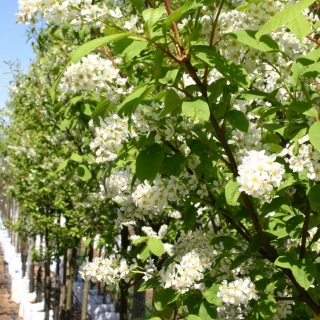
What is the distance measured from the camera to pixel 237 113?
6.24ft

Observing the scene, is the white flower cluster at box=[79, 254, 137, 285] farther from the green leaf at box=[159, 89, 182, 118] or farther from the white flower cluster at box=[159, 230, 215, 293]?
the green leaf at box=[159, 89, 182, 118]

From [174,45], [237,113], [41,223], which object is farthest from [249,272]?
[41,223]

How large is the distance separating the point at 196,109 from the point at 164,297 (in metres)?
1.00

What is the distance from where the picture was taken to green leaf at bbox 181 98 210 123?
1588 millimetres

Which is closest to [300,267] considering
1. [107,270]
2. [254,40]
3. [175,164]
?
[175,164]

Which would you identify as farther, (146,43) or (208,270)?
(208,270)

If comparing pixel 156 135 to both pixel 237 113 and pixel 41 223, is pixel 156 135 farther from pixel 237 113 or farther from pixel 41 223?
pixel 41 223

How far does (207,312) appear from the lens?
204 cm

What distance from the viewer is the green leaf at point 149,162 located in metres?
1.82

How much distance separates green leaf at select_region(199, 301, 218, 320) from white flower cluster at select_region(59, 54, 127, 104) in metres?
0.94

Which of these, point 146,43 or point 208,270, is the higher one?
point 146,43

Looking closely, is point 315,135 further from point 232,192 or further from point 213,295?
point 213,295

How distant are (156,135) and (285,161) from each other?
52 cm

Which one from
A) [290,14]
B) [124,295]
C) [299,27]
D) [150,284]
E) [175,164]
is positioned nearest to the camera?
[290,14]
